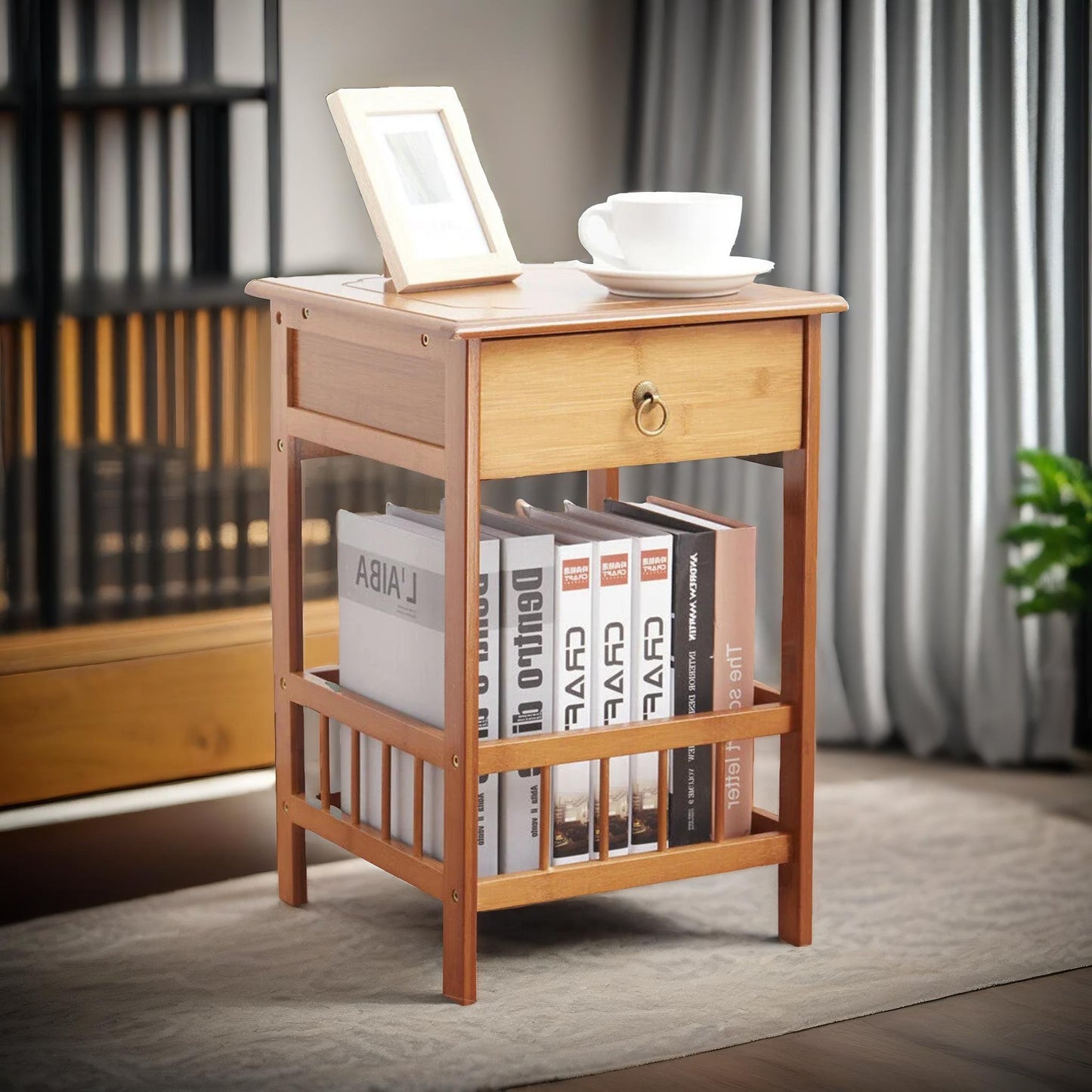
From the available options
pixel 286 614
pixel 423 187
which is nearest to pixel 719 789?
pixel 286 614

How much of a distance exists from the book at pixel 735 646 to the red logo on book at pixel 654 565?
6 centimetres

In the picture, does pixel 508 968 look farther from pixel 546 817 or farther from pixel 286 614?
pixel 286 614

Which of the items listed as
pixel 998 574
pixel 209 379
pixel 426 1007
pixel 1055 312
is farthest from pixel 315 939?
pixel 1055 312

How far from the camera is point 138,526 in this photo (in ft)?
8.13

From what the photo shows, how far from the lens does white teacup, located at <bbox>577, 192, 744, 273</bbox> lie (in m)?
1.80

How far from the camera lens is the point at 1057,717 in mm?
2564

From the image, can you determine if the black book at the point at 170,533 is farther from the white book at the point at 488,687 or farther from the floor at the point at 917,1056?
the floor at the point at 917,1056

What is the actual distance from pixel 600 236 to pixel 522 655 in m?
0.43

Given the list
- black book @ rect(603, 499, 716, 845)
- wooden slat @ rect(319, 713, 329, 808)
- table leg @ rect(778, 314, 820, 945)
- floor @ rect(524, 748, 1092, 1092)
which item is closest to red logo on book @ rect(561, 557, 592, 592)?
black book @ rect(603, 499, 716, 845)

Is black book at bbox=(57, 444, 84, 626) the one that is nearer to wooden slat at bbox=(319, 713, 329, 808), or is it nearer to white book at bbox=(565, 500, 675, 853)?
wooden slat at bbox=(319, 713, 329, 808)

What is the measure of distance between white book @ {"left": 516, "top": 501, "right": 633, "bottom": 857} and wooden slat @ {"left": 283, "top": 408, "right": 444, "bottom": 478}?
190 millimetres

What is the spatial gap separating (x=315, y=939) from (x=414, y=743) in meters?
0.28

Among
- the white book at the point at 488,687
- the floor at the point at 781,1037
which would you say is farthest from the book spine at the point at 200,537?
the white book at the point at 488,687

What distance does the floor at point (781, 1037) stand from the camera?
64.6 inches
